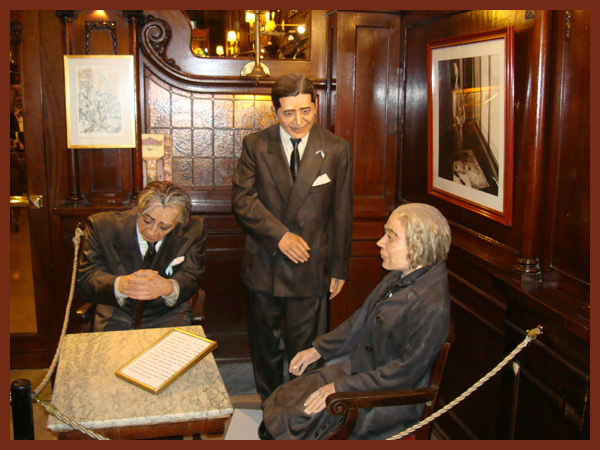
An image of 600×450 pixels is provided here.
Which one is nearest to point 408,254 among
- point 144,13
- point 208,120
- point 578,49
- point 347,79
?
point 578,49

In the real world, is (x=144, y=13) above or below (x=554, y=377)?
above

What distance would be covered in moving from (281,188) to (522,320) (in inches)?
60.7

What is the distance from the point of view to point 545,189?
290 cm

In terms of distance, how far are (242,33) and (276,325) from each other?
20.0 ft

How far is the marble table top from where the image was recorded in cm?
227

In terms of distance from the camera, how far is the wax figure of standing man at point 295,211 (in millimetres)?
3598

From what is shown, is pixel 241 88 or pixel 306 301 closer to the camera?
pixel 306 301

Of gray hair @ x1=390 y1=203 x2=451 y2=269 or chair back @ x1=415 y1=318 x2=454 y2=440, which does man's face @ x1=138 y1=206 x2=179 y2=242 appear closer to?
gray hair @ x1=390 y1=203 x2=451 y2=269

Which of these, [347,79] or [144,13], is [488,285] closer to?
[347,79]

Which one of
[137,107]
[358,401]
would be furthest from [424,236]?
[137,107]

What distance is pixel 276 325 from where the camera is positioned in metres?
3.92

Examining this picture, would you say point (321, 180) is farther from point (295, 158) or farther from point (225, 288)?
point (225, 288)

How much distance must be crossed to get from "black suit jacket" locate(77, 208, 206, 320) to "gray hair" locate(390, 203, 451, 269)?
4.49 ft

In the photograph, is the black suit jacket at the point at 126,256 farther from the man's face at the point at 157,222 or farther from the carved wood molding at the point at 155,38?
the carved wood molding at the point at 155,38
